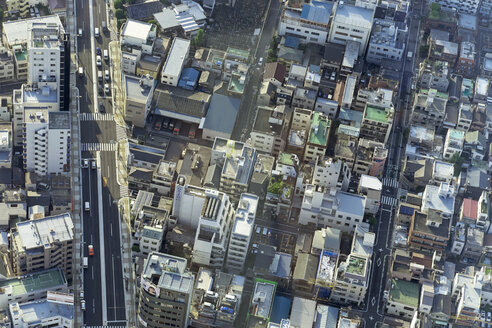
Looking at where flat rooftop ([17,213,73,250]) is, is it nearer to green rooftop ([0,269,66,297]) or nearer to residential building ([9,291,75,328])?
green rooftop ([0,269,66,297])

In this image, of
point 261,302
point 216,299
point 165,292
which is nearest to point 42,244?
point 165,292

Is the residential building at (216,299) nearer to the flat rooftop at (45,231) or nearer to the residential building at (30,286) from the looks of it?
the residential building at (30,286)

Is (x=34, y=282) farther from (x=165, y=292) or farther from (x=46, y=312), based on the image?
(x=165, y=292)

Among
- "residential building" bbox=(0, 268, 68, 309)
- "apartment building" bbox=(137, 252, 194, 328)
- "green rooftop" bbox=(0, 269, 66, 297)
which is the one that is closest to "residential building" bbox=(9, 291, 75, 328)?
"residential building" bbox=(0, 268, 68, 309)

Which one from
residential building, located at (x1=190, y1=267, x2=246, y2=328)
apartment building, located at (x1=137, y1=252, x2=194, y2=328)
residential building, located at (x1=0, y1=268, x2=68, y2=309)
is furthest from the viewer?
residential building, located at (x1=190, y1=267, x2=246, y2=328)

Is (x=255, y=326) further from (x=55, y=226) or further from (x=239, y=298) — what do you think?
(x=55, y=226)

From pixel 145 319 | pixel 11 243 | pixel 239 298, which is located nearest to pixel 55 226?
pixel 11 243
